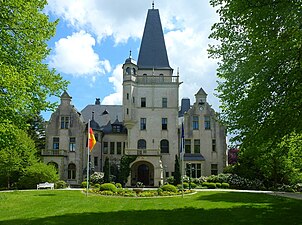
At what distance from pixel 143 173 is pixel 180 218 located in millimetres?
33227

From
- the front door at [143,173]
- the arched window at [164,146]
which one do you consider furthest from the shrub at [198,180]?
the front door at [143,173]

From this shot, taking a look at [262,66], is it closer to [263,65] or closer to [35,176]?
[263,65]

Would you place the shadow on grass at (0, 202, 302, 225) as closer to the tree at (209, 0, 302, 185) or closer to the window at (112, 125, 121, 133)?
the tree at (209, 0, 302, 185)

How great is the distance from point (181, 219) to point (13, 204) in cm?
1125

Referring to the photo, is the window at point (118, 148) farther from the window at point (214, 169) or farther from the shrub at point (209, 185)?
the shrub at point (209, 185)

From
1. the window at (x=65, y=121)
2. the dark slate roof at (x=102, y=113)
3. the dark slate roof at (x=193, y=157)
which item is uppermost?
the dark slate roof at (x=102, y=113)

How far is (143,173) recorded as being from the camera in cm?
4775

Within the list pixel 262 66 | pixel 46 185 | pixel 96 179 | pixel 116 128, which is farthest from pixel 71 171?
pixel 262 66

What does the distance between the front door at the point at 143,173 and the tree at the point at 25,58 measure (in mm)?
32924

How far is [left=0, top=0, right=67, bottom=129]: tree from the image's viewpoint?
13084 millimetres

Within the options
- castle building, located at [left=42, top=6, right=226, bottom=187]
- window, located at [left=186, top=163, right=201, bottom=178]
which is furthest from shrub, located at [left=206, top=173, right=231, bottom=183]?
castle building, located at [left=42, top=6, right=226, bottom=187]

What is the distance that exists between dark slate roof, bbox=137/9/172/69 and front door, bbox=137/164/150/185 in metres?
14.1

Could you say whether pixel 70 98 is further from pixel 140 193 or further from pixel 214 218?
pixel 214 218

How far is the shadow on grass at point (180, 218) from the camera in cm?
1375
